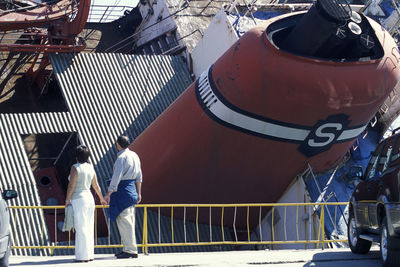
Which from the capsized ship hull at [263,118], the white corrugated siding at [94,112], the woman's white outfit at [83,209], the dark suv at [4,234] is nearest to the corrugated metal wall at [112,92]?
the white corrugated siding at [94,112]

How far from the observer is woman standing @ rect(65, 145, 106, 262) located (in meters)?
11.0

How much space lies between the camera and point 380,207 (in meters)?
11.2

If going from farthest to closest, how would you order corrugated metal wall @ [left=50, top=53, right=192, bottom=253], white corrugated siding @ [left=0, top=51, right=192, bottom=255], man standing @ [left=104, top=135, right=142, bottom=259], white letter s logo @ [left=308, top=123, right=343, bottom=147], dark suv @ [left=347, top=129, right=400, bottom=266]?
corrugated metal wall @ [left=50, top=53, right=192, bottom=253] → white corrugated siding @ [left=0, top=51, right=192, bottom=255] → white letter s logo @ [left=308, top=123, right=343, bottom=147] → man standing @ [left=104, top=135, right=142, bottom=259] → dark suv @ [left=347, top=129, right=400, bottom=266]

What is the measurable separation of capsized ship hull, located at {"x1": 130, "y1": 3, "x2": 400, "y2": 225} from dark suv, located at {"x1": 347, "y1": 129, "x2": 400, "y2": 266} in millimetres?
3699

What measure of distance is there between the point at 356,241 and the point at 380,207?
59.2 inches

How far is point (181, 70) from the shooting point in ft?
82.9

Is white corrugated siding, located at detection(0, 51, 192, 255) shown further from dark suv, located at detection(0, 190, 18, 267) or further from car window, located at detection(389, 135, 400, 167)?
car window, located at detection(389, 135, 400, 167)

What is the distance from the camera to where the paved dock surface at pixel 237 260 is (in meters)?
11.4

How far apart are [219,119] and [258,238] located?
4203 mm

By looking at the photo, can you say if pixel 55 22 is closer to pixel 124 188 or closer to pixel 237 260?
pixel 124 188

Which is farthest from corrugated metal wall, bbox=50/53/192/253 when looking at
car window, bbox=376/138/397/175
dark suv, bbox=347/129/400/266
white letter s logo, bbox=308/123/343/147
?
car window, bbox=376/138/397/175

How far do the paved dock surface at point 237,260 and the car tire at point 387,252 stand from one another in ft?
2.17

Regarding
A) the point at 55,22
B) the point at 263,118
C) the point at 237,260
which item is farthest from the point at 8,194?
the point at 55,22

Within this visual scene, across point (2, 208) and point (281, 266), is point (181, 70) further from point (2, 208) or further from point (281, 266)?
point (2, 208)
